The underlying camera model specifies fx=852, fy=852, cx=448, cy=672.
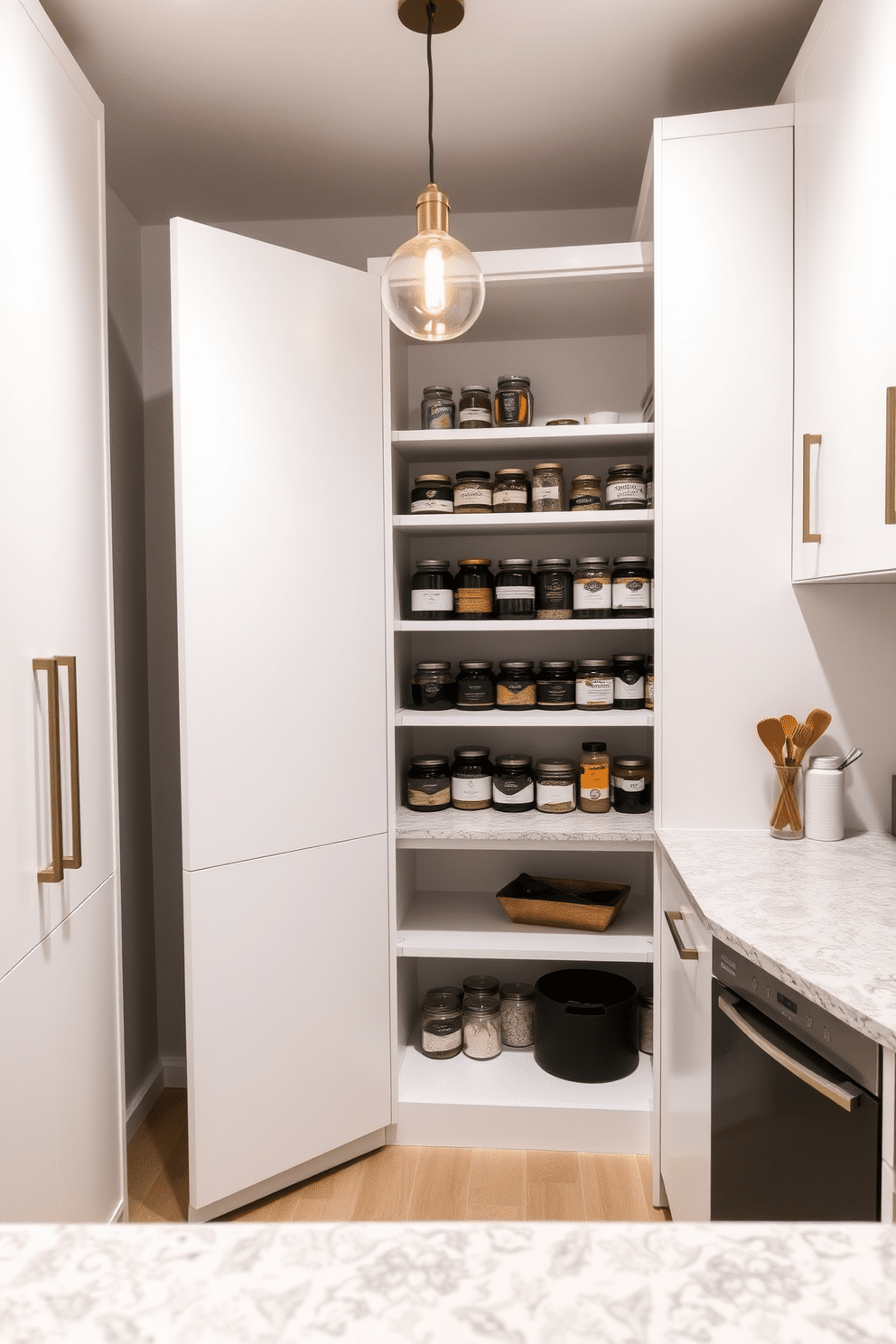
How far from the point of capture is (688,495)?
6.08ft

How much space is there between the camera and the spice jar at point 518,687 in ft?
7.30

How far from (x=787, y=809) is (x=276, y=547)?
125 cm

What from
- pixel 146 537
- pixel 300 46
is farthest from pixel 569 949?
pixel 300 46

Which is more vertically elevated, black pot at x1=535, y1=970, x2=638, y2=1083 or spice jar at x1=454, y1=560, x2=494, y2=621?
spice jar at x1=454, y1=560, x2=494, y2=621

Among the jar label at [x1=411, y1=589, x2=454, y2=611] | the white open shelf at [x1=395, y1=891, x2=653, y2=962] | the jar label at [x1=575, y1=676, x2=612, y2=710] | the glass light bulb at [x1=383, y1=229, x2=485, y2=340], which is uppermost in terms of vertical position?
the glass light bulb at [x1=383, y1=229, x2=485, y2=340]

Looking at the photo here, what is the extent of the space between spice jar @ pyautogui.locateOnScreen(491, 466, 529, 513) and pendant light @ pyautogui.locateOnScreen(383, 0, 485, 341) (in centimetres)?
88

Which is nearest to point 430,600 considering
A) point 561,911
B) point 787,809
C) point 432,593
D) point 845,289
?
point 432,593

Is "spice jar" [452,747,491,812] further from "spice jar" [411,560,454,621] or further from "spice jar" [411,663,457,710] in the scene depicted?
"spice jar" [411,560,454,621]

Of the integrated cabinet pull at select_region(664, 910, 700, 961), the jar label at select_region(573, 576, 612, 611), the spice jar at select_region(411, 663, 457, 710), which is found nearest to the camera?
the integrated cabinet pull at select_region(664, 910, 700, 961)

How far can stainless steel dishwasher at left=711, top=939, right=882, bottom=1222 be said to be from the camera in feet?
3.46

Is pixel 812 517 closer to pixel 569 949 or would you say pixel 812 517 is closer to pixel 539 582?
pixel 539 582

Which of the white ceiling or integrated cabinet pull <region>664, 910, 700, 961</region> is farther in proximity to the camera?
the white ceiling

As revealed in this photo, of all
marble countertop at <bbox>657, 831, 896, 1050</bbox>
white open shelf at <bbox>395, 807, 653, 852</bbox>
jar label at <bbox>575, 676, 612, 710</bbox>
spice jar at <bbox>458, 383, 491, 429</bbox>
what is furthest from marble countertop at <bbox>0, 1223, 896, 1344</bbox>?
spice jar at <bbox>458, 383, 491, 429</bbox>

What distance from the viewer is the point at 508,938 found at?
7.25ft
